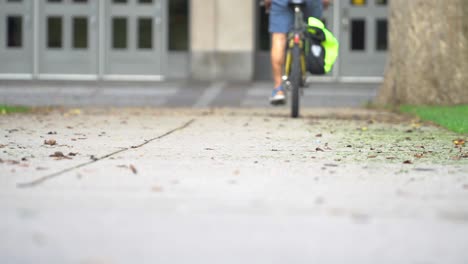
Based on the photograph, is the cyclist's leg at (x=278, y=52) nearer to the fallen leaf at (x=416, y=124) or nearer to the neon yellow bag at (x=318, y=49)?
the neon yellow bag at (x=318, y=49)

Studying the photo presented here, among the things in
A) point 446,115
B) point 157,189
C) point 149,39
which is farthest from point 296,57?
point 149,39

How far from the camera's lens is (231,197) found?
190 inches

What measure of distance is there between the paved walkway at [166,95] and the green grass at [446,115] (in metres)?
2.20

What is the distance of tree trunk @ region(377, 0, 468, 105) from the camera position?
13.0 meters

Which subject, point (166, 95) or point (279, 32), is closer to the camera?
point (279, 32)

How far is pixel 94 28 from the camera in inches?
871

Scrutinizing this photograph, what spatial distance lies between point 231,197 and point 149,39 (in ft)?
57.8

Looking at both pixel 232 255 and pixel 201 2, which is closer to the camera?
pixel 232 255

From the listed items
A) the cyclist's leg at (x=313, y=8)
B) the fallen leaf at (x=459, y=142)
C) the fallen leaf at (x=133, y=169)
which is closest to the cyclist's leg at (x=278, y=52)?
the cyclist's leg at (x=313, y=8)

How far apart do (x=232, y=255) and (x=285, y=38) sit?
7896 mm

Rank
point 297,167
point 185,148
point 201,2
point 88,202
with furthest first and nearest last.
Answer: point 201,2 → point 185,148 → point 297,167 → point 88,202

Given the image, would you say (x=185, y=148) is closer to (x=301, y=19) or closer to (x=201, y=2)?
(x=301, y=19)

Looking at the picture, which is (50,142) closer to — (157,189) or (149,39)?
(157,189)

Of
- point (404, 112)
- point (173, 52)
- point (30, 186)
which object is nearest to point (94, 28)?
point (173, 52)
